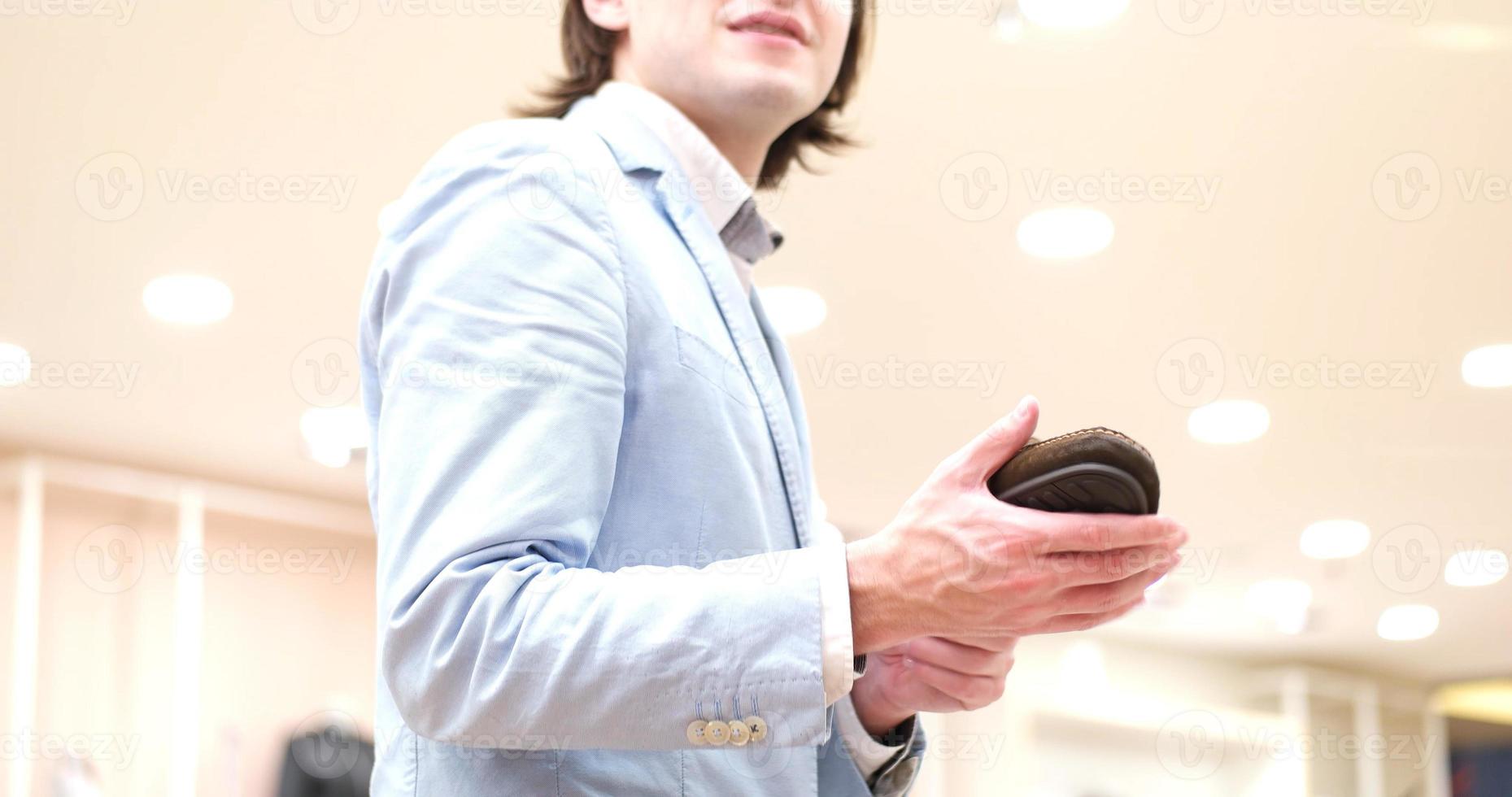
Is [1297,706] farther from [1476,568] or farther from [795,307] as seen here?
[795,307]

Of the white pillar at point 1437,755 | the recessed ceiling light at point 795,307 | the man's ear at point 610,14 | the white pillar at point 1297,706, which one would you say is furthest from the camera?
the white pillar at point 1437,755

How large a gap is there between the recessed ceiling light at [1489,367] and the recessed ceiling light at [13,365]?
3.56 meters

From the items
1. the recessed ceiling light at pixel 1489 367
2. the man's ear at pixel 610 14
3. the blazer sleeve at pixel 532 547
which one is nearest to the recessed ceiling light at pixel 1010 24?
the man's ear at pixel 610 14

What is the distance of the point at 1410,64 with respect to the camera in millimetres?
2588

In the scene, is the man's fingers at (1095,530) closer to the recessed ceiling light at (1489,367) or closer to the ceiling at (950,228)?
the ceiling at (950,228)

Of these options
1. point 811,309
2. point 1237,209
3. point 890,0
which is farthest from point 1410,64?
point 811,309

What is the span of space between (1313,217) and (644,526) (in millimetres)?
2621

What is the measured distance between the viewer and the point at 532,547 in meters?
0.68

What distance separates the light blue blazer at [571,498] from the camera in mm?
648

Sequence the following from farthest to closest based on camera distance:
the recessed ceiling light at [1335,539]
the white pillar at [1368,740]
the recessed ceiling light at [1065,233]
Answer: the white pillar at [1368,740]
the recessed ceiling light at [1335,539]
the recessed ceiling light at [1065,233]

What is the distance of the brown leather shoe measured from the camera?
0.63 metres

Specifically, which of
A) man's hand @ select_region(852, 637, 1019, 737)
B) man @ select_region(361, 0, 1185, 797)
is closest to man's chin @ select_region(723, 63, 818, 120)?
man @ select_region(361, 0, 1185, 797)

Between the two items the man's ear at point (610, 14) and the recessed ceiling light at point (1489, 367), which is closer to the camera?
the man's ear at point (610, 14)

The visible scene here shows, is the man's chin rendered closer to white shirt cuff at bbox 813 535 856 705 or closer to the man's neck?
the man's neck
